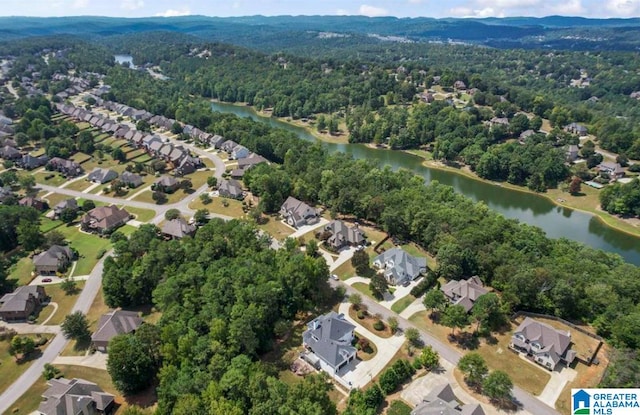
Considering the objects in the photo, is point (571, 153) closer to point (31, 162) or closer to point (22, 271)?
point (22, 271)

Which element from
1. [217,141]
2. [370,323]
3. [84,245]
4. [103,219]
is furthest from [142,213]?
[370,323]

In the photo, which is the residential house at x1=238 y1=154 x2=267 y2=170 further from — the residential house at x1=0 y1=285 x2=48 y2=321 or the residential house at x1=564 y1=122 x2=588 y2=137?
the residential house at x1=564 y1=122 x2=588 y2=137

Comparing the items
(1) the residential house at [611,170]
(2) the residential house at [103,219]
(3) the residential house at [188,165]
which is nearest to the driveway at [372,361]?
(2) the residential house at [103,219]

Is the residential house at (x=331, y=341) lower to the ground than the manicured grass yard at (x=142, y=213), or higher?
higher

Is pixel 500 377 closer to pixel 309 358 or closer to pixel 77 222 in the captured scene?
pixel 309 358

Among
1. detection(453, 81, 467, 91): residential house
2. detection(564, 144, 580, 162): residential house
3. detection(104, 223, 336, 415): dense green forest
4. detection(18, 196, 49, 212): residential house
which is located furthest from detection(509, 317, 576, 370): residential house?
detection(453, 81, 467, 91): residential house

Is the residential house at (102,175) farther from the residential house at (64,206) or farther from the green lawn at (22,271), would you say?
the green lawn at (22,271)

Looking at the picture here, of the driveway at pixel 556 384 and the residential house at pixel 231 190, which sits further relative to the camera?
the residential house at pixel 231 190
